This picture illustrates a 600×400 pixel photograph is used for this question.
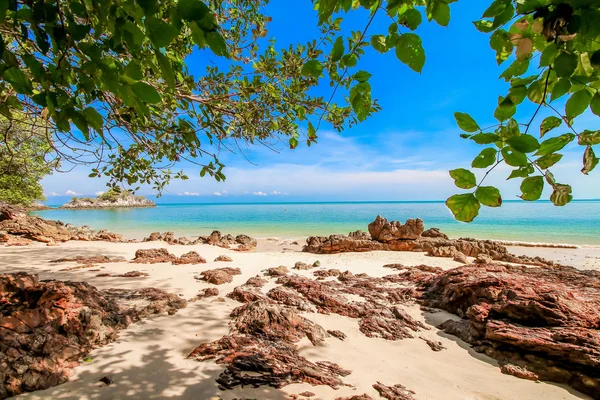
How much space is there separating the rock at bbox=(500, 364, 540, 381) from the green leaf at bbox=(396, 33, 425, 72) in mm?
3149

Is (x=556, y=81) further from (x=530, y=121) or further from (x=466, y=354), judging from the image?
(x=466, y=354)

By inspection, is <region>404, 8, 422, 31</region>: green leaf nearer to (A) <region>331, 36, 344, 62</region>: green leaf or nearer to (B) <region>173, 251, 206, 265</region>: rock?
(A) <region>331, 36, 344, 62</region>: green leaf

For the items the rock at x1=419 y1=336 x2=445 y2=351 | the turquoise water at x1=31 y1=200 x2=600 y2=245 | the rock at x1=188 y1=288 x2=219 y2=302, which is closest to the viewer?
the rock at x1=419 y1=336 x2=445 y2=351

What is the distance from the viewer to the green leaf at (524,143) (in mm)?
664

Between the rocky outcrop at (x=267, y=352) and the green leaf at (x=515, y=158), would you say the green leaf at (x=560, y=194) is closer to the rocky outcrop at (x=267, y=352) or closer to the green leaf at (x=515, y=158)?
the green leaf at (x=515, y=158)

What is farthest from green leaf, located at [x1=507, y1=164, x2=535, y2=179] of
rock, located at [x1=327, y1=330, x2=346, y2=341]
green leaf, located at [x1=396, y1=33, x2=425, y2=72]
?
rock, located at [x1=327, y1=330, x2=346, y2=341]

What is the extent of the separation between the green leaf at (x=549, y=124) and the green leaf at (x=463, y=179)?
0.41 metres

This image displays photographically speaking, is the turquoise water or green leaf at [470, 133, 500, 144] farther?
the turquoise water

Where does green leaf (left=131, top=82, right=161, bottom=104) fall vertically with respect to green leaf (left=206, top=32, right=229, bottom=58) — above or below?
below

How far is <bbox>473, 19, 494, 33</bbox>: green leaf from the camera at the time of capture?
942mm

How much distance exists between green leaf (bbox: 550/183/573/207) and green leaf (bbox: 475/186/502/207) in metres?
0.18

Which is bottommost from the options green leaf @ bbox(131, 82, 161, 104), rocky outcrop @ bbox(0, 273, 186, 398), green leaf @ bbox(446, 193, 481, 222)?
rocky outcrop @ bbox(0, 273, 186, 398)

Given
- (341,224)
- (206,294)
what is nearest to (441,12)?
(206,294)

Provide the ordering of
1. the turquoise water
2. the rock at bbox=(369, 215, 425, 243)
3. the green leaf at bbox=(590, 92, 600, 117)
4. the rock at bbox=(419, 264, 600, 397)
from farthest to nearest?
the turquoise water
the rock at bbox=(369, 215, 425, 243)
the rock at bbox=(419, 264, 600, 397)
the green leaf at bbox=(590, 92, 600, 117)
